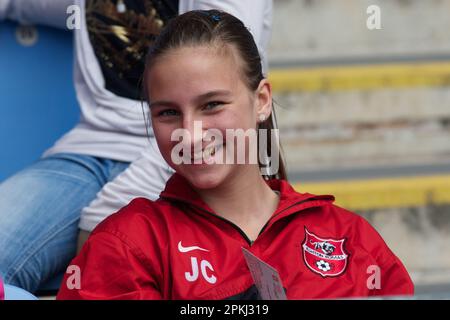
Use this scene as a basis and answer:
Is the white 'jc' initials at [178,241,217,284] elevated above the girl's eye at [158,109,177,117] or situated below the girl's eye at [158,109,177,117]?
below

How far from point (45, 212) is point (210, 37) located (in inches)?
18.0

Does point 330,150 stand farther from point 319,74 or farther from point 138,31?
point 138,31

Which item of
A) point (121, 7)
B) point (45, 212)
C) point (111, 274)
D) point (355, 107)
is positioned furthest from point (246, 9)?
point (355, 107)

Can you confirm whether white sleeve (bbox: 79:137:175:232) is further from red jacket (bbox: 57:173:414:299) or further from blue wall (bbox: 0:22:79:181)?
blue wall (bbox: 0:22:79:181)

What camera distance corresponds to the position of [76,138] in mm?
1640

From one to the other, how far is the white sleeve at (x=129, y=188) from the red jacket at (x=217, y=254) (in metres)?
0.24

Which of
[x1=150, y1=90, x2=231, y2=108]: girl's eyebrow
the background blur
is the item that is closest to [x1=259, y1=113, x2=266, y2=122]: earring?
[x1=150, y1=90, x2=231, y2=108]: girl's eyebrow

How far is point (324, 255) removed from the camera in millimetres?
1216

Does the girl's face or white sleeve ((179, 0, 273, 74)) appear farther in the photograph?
white sleeve ((179, 0, 273, 74))

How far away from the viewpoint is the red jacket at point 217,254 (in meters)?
1.14

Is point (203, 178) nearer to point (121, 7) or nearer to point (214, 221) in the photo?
point (214, 221)

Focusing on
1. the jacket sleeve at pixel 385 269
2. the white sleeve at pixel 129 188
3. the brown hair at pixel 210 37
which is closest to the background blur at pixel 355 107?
the white sleeve at pixel 129 188

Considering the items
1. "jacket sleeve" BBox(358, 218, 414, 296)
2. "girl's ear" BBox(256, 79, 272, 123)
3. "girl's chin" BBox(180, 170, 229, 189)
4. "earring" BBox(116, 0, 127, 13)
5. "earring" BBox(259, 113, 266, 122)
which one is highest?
"earring" BBox(116, 0, 127, 13)

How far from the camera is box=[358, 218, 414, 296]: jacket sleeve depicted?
121cm
